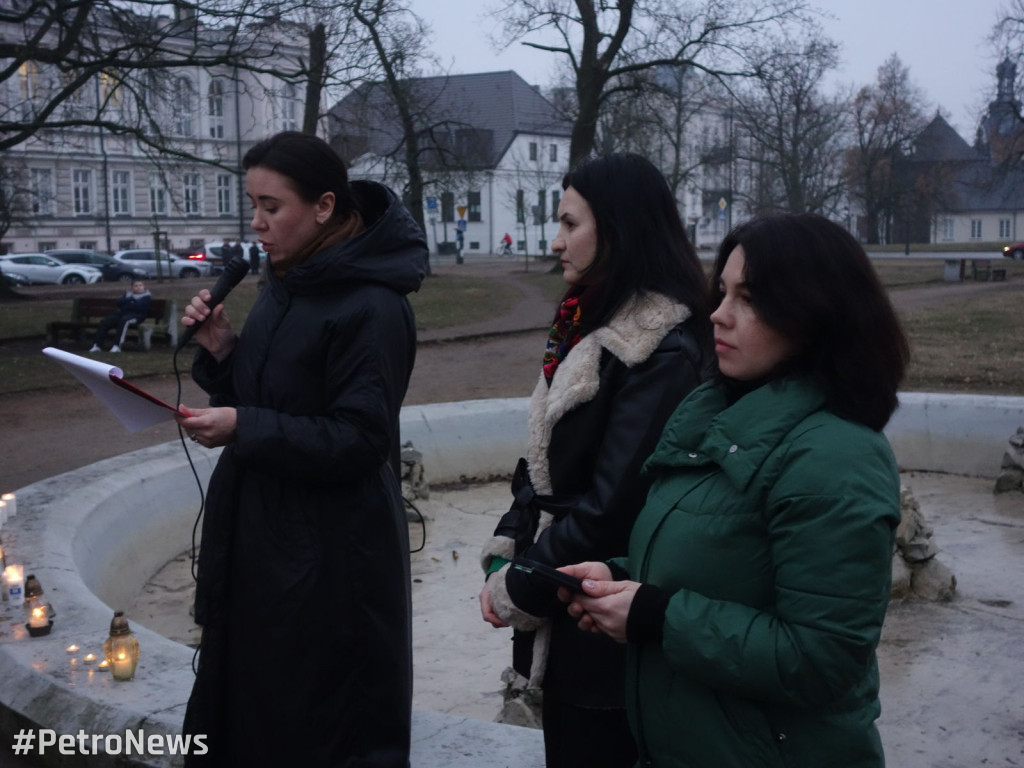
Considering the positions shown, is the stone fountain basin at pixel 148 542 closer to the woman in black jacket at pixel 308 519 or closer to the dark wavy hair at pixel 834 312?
the woman in black jacket at pixel 308 519

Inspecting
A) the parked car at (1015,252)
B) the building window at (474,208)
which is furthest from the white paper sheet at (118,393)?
the building window at (474,208)

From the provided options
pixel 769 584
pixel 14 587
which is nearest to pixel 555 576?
pixel 769 584

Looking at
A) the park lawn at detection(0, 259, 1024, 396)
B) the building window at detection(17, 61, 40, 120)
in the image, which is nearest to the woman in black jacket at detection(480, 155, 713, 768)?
the park lawn at detection(0, 259, 1024, 396)

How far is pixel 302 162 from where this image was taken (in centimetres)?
288

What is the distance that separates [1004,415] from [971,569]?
246 centimetres

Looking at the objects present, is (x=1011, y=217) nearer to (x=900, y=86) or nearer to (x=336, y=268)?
(x=900, y=86)

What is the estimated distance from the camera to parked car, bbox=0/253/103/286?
3838cm

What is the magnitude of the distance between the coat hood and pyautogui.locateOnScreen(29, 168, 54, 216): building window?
45.3 meters

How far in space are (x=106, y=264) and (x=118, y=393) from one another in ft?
133

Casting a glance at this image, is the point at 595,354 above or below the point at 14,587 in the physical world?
above

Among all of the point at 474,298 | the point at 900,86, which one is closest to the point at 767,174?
the point at 900,86

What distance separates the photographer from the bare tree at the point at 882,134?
60.4 m

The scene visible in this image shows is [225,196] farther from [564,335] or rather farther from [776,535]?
[776,535]

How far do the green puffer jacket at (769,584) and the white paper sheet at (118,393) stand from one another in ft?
4.37
